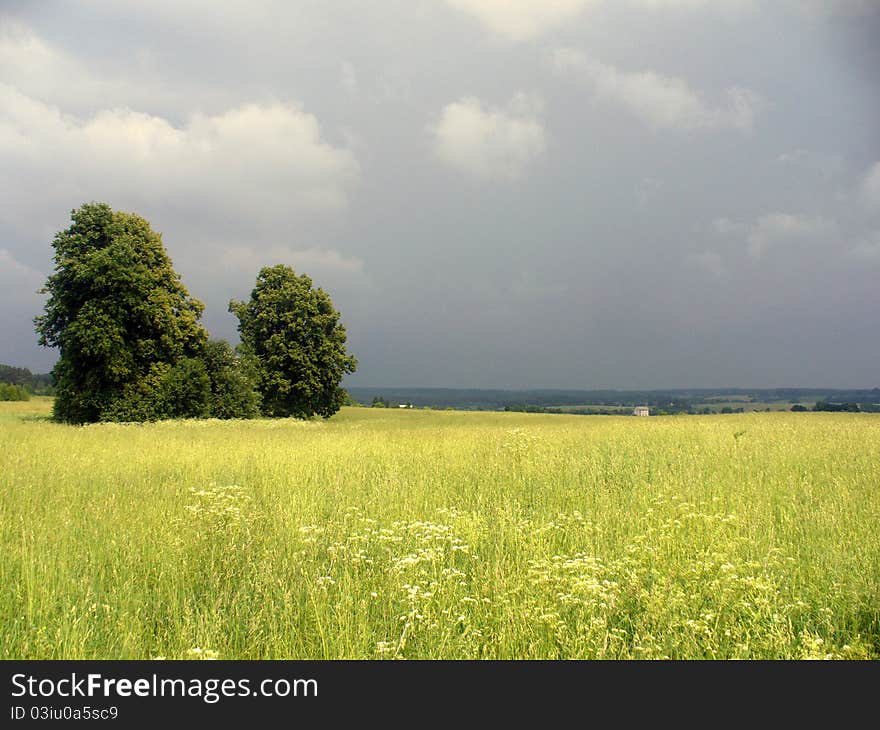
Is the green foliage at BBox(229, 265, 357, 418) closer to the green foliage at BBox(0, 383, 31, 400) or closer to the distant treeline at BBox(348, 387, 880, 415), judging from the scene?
the distant treeline at BBox(348, 387, 880, 415)

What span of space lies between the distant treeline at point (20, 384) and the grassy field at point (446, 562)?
62.5 m

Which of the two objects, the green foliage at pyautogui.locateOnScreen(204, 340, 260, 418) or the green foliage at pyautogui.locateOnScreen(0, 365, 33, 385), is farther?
the green foliage at pyautogui.locateOnScreen(0, 365, 33, 385)

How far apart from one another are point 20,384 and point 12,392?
4.95 meters

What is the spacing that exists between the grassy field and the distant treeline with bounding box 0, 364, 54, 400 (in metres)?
62.5

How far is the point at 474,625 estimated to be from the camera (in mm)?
4055

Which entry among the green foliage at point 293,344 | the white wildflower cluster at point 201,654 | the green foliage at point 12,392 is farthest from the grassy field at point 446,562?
the green foliage at point 12,392

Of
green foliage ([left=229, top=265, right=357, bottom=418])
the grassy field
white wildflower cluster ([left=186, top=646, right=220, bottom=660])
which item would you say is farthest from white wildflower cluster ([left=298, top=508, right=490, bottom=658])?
green foliage ([left=229, top=265, right=357, bottom=418])

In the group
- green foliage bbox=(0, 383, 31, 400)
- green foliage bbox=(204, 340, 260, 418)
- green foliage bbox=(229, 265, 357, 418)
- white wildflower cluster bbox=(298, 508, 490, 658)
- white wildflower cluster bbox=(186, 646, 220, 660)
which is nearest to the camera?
white wildflower cluster bbox=(186, 646, 220, 660)

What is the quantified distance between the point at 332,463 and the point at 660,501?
656 cm

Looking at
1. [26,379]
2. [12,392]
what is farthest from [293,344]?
[26,379]

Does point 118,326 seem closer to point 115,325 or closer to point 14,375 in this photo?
point 115,325

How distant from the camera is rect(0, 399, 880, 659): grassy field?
12.6 ft

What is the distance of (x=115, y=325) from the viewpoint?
1201 inches

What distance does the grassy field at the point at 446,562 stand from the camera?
3.84m
